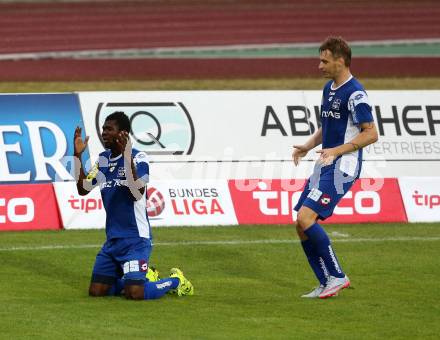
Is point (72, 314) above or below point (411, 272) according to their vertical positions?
above

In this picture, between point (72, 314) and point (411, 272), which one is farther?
point (411, 272)

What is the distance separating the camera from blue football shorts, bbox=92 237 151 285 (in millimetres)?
10195

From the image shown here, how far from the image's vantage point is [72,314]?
9.44 m

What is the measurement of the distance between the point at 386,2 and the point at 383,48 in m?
5.15

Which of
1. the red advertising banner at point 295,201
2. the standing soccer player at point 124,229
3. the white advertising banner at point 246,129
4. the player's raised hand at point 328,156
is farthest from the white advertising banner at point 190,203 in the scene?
the player's raised hand at point 328,156

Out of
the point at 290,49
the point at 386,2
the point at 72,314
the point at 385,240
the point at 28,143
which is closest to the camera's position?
the point at 72,314

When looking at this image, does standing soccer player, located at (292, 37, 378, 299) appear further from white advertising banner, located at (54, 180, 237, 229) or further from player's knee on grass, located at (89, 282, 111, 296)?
white advertising banner, located at (54, 180, 237, 229)

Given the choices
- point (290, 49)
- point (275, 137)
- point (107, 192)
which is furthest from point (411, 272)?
point (290, 49)

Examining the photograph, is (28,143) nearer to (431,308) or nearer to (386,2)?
(431,308)

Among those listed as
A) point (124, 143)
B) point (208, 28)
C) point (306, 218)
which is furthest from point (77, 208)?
point (208, 28)

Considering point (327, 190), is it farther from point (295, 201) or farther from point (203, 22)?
point (203, 22)

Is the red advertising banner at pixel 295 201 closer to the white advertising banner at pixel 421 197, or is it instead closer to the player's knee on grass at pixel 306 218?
the white advertising banner at pixel 421 197

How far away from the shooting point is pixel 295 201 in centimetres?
1547

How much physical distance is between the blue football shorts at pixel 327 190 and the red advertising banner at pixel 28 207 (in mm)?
5478
